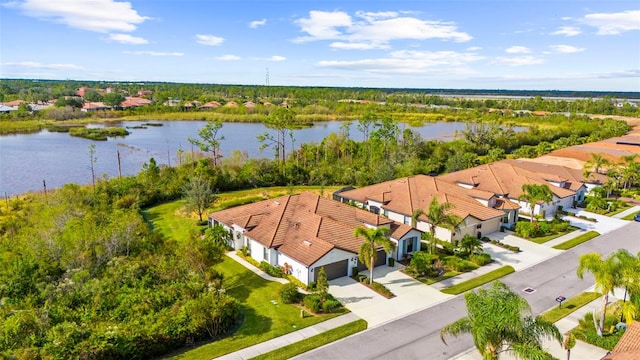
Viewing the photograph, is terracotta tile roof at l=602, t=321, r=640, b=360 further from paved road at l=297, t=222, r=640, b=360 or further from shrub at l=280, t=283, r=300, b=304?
shrub at l=280, t=283, r=300, b=304

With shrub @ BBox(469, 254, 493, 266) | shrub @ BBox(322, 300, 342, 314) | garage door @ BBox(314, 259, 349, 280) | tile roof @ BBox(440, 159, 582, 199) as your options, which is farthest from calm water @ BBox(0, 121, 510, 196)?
shrub @ BBox(469, 254, 493, 266)

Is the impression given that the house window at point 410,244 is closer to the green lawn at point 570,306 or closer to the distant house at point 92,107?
the green lawn at point 570,306

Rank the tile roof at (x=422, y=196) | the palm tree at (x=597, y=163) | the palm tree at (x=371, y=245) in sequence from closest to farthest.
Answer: the palm tree at (x=371, y=245), the tile roof at (x=422, y=196), the palm tree at (x=597, y=163)

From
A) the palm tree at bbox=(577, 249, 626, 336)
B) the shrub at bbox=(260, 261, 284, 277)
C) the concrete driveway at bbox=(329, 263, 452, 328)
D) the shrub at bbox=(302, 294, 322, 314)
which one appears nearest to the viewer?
the palm tree at bbox=(577, 249, 626, 336)

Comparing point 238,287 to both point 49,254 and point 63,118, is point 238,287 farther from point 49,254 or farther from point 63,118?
point 63,118

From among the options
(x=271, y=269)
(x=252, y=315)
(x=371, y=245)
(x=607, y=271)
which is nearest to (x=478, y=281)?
(x=371, y=245)

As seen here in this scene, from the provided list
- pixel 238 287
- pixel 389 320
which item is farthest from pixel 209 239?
pixel 389 320

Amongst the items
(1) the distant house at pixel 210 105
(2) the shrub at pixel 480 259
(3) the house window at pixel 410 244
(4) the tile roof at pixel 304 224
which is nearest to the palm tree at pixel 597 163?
(2) the shrub at pixel 480 259
